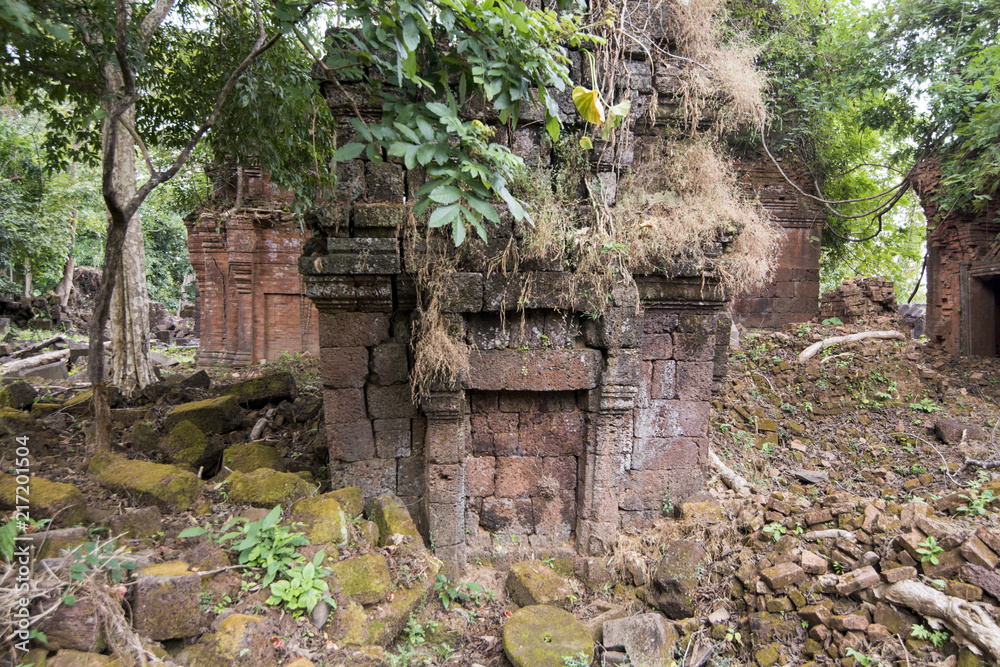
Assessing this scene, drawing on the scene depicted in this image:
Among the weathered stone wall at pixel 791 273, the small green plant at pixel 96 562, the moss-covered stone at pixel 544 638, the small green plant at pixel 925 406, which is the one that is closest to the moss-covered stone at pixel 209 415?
the small green plant at pixel 96 562

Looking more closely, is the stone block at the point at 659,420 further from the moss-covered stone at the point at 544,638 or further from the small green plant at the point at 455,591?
the small green plant at the point at 455,591

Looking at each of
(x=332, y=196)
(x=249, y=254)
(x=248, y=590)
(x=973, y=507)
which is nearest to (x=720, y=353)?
(x=973, y=507)

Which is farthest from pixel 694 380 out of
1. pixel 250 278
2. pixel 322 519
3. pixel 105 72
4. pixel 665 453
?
pixel 250 278

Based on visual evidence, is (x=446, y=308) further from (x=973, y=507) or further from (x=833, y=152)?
(x=833, y=152)

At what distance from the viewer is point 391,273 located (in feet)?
12.4

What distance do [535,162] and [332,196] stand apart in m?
1.63

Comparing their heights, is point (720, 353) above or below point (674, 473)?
above

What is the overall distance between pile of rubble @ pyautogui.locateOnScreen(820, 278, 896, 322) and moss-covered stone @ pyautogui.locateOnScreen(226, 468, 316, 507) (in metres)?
9.98

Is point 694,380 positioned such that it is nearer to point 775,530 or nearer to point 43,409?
point 775,530

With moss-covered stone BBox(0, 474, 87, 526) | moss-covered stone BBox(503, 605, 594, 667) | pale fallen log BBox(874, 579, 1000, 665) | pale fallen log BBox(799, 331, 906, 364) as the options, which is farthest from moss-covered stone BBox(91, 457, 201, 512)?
pale fallen log BBox(799, 331, 906, 364)

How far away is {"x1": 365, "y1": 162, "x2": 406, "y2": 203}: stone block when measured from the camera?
12.8 feet

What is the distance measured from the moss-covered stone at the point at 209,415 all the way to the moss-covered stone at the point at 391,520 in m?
2.04

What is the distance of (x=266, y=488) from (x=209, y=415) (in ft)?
5.64

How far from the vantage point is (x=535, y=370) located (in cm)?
402
